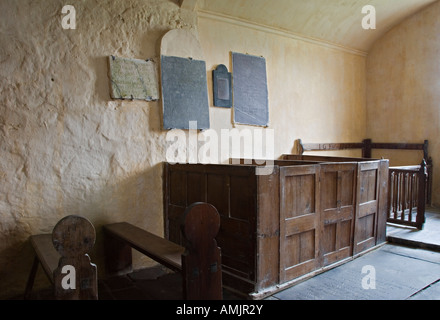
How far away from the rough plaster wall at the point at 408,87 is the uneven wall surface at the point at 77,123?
374 centimetres

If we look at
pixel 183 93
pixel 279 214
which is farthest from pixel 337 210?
pixel 183 93

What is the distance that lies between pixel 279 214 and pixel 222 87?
2.13 m

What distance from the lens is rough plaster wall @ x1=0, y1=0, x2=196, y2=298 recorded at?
2994 mm

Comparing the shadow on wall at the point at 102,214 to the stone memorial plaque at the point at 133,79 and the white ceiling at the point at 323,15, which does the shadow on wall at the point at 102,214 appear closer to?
the stone memorial plaque at the point at 133,79

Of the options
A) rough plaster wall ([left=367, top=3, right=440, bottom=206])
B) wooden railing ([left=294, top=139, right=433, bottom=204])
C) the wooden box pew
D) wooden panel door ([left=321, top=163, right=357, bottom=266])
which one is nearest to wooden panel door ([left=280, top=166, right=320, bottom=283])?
the wooden box pew

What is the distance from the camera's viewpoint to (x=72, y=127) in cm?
328

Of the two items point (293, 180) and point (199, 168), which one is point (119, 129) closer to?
point (199, 168)

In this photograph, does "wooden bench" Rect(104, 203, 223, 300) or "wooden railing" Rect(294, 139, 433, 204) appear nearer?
"wooden bench" Rect(104, 203, 223, 300)

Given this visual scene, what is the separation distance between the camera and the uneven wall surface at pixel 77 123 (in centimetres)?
300

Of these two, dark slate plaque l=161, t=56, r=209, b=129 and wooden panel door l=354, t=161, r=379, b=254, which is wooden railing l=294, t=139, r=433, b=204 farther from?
dark slate plaque l=161, t=56, r=209, b=129

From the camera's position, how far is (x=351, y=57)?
6.46 metres

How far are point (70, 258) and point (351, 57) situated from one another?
6.16 metres

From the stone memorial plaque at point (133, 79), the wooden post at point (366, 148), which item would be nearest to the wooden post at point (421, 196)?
the wooden post at point (366, 148)

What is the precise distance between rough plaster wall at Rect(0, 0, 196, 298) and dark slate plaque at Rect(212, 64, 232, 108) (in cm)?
84
